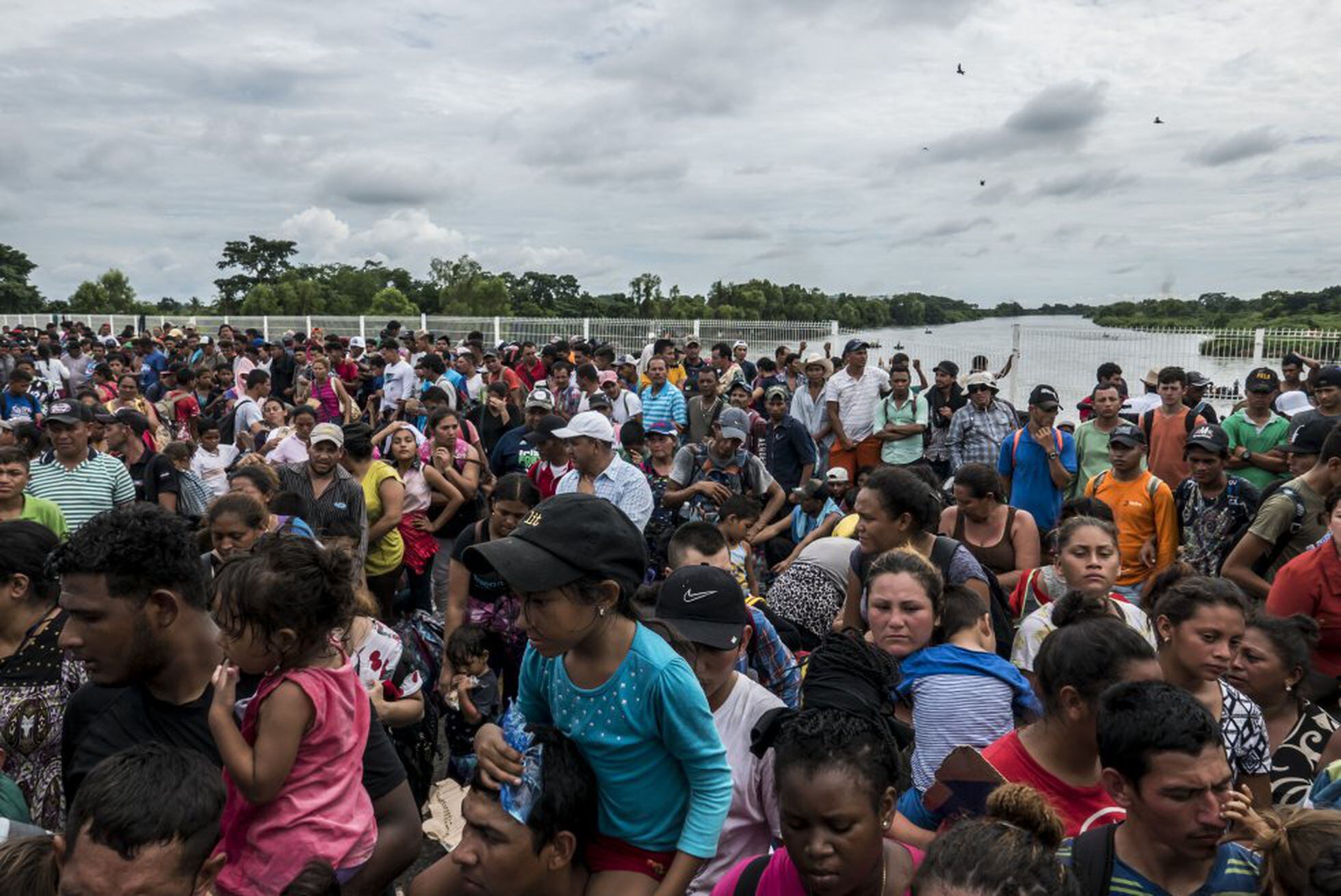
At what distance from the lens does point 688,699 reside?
86.2 inches

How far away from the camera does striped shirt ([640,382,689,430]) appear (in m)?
10.1

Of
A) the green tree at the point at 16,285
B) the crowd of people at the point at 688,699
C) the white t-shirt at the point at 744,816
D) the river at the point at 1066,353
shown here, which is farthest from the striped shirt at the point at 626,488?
the green tree at the point at 16,285

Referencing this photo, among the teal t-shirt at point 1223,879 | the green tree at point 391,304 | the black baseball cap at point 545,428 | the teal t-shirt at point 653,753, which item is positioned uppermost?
the green tree at point 391,304

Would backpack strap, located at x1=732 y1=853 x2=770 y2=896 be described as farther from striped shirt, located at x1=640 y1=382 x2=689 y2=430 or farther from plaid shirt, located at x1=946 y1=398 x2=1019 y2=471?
striped shirt, located at x1=640 y1=382 x2=689 y2=430

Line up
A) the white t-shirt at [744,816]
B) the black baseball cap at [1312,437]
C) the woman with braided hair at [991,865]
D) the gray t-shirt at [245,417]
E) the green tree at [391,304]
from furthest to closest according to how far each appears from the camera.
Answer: the green tree at [391,304]
the gray t-shirt at [245,417]
the black baseball cap at [1312,437]
the white t-shirt at [744,816]
the woman with braided hair at [991,865]

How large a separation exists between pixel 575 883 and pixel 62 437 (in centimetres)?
504

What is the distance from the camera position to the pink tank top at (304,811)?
2.24m

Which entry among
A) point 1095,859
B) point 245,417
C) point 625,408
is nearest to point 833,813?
point 1095,859

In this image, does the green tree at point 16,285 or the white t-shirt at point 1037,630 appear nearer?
the white t-shirt at point 1037,630

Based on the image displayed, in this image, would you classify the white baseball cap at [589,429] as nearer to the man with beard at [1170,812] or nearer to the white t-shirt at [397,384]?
the man with beard at [1170,812]

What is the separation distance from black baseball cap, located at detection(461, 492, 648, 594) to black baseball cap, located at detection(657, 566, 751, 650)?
66 cm

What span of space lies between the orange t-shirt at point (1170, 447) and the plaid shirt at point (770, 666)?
5202 mm

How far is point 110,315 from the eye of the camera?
33.5 meters

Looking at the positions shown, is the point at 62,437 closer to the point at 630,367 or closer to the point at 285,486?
the point at 285,486
